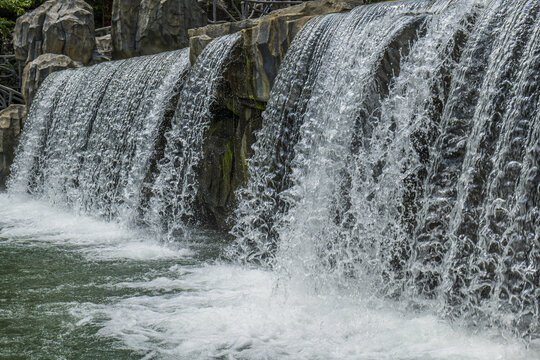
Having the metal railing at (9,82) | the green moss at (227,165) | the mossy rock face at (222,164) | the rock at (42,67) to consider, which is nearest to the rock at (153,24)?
the rock at (42,67)

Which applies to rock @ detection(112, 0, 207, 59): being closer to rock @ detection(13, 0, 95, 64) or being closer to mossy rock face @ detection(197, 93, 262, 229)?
rock @ detection(13, 0, 95, 64)

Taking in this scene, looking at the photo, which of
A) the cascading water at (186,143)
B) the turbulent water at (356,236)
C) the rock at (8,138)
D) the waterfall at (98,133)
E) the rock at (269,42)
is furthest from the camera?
the rock at (8,138)

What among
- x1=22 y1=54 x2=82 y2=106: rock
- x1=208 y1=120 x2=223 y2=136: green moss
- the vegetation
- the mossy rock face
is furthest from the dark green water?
the vegetation

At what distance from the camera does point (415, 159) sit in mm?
4688

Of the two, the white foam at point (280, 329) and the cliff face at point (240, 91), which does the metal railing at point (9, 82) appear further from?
the white foam at point (280, 329)

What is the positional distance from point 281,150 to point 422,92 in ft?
6.07

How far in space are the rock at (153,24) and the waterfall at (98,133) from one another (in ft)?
4.97

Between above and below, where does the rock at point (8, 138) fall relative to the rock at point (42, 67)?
below

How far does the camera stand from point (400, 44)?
5.09 meters

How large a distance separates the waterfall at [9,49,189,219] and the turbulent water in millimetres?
951

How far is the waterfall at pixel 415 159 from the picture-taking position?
3975 millimetres

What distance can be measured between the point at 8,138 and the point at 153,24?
3.60 metres

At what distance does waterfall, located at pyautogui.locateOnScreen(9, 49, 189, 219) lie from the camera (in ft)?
26.9

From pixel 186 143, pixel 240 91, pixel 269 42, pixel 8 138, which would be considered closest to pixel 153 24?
pixel 8 138
